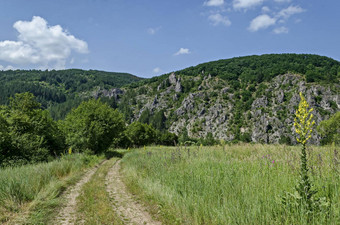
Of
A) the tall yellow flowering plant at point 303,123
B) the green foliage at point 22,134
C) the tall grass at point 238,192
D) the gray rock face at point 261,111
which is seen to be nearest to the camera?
the tall yellow flowering plant at point 303,123

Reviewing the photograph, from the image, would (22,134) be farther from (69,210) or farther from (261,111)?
(261,111)

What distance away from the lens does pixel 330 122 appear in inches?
2110

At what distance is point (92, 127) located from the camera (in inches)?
1104

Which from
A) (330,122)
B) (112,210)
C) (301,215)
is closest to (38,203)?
(112,210)

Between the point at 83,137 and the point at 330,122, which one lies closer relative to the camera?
the point at 83,137

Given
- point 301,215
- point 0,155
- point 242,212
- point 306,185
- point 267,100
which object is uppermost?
point 267,100

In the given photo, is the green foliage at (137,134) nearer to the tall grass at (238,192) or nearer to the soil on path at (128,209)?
the soil on path at (128,209)

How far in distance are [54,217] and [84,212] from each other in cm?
76

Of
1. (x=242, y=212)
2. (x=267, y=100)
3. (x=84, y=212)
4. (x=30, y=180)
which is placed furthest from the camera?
(x=267, y=100)

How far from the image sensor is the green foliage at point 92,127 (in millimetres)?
27484

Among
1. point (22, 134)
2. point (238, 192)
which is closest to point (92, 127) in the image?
point (22, 134)

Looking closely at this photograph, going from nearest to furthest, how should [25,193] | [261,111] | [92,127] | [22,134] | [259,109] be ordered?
[25,193] → [22,134] → [92,127] → [261,111] → [259,109]

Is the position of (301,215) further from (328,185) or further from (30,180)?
(30,180)

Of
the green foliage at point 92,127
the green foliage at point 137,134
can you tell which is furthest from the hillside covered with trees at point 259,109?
the green foliage at point 92,127
